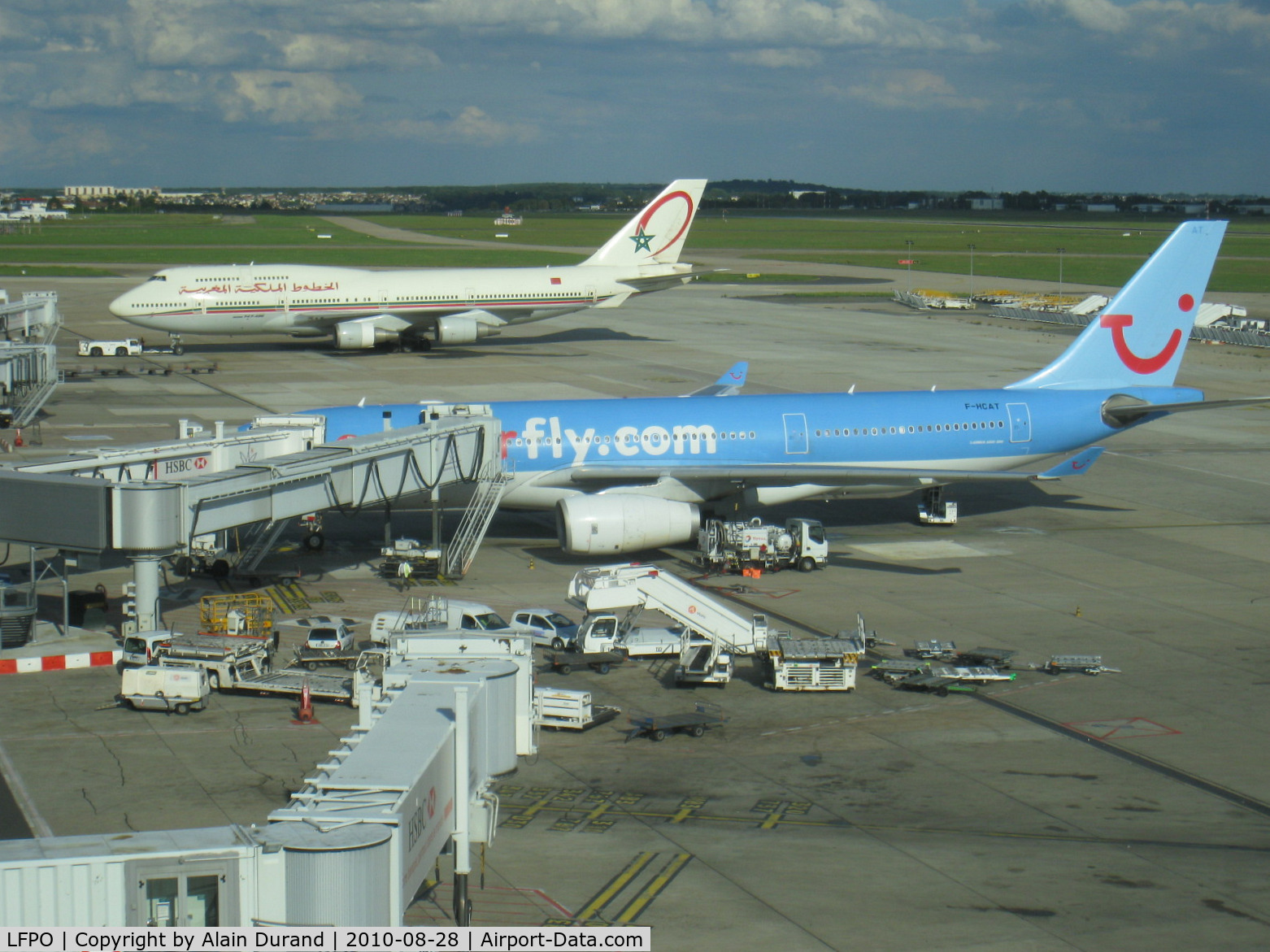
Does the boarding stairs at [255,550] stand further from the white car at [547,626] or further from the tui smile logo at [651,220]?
the tui smile logo at [651,220]

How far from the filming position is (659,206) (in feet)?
297

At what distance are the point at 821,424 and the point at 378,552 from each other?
1383cm

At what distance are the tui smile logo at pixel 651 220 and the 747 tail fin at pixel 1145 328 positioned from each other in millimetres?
49202

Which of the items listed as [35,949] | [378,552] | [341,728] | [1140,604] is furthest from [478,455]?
[35,949]

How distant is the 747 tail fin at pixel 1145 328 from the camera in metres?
43.8

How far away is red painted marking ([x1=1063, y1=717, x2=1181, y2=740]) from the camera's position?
24.3m

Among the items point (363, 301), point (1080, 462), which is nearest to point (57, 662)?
point (1080, 462)

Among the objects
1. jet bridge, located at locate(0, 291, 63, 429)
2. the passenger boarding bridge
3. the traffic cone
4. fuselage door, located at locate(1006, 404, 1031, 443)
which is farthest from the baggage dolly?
jet bridge, located at locate(0, 291, 63, 429)

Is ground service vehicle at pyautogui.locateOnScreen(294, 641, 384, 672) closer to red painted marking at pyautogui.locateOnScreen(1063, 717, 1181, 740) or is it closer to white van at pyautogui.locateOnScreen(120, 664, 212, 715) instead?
white van at pyautogui.locateOnScreen(120, 664, 212, 715)

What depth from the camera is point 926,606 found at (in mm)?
32906

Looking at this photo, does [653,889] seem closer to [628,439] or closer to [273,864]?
[273,864]

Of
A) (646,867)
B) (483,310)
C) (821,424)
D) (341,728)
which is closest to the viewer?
(646,867)

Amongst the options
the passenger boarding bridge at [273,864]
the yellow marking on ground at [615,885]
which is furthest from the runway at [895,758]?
the passenger boarding bridge at [273,864]

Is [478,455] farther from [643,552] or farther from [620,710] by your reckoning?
[620,710]
